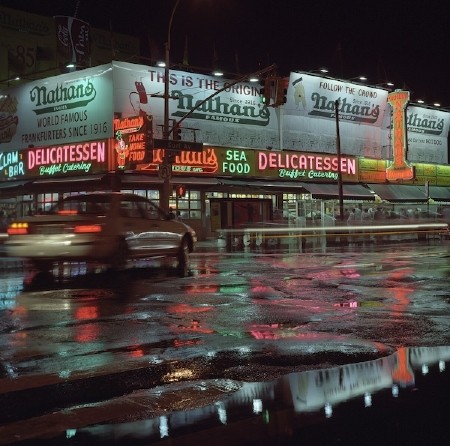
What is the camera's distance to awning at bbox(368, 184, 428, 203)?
143 feet

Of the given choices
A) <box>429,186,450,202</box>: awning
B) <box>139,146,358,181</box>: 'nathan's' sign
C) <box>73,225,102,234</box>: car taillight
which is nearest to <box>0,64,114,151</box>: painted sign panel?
<box>139,146,358,181</box>: 'nathan's' sign

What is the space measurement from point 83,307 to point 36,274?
16.6 feet

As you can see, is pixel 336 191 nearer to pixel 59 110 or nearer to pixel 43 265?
pixel 59 110

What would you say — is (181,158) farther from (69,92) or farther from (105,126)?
(69,92)

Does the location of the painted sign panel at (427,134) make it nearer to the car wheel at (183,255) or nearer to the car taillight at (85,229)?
the car wheel at (183,255)

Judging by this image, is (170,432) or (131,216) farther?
(131,216)

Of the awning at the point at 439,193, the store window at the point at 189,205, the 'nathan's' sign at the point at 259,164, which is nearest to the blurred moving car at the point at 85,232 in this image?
the 'nathan's' sign at the point at 259,164

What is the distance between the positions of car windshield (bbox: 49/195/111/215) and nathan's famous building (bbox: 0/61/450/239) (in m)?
12.3

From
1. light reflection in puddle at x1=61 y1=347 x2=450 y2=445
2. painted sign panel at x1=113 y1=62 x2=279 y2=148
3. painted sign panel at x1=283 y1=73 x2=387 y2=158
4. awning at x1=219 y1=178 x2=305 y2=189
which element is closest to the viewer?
light reflection in puddle at x1=61 y1=347 x2=450 y2=445

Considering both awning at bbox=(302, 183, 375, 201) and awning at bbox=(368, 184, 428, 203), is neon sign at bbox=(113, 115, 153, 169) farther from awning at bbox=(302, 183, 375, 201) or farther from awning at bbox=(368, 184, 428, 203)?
awning at bbox=(368, 184, 428, 203)

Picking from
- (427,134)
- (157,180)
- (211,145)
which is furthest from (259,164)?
(427,134)

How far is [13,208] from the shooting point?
124 feet

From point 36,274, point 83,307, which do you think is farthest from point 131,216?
point 83,307

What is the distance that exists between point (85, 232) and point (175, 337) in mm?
5772
